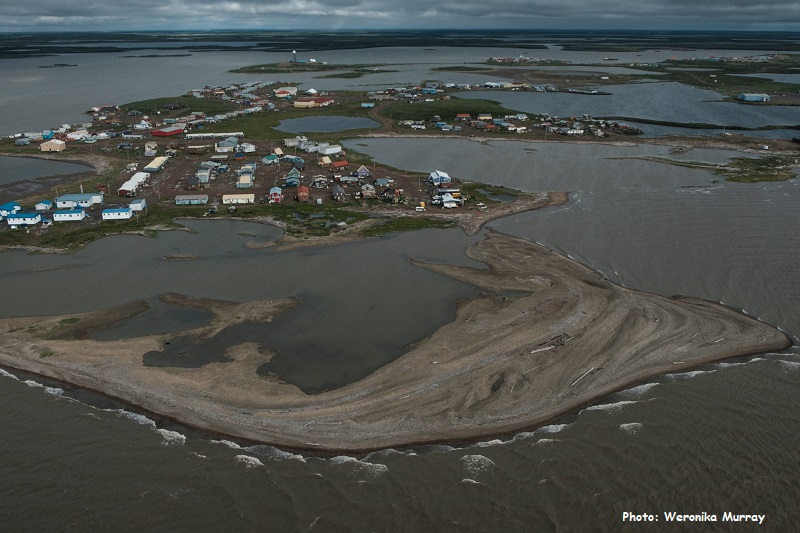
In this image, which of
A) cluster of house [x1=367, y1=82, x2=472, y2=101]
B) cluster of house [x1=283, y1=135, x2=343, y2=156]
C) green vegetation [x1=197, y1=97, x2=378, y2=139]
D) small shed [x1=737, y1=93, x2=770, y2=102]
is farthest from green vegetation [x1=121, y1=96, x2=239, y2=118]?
small shed [x1=737, y1=93, x2=770, y2=102]

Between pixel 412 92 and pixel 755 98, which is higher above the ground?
pixel 755 98

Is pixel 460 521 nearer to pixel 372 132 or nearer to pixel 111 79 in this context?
pixel 372 132

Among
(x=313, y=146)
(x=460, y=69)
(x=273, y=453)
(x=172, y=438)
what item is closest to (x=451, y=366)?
(x=273, y=453)

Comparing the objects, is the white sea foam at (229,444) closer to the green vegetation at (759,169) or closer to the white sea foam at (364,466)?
the white sea foam at (364,466)

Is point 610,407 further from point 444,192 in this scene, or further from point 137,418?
point 444,192

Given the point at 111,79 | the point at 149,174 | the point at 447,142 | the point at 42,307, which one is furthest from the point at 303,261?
the point at 111,79

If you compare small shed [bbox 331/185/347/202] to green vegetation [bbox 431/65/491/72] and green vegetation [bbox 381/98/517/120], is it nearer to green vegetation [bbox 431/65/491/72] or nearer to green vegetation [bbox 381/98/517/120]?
green vegetation [bbox 381/98/517/120]

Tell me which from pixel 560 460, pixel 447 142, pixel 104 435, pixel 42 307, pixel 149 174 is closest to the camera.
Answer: pixel 560 460
